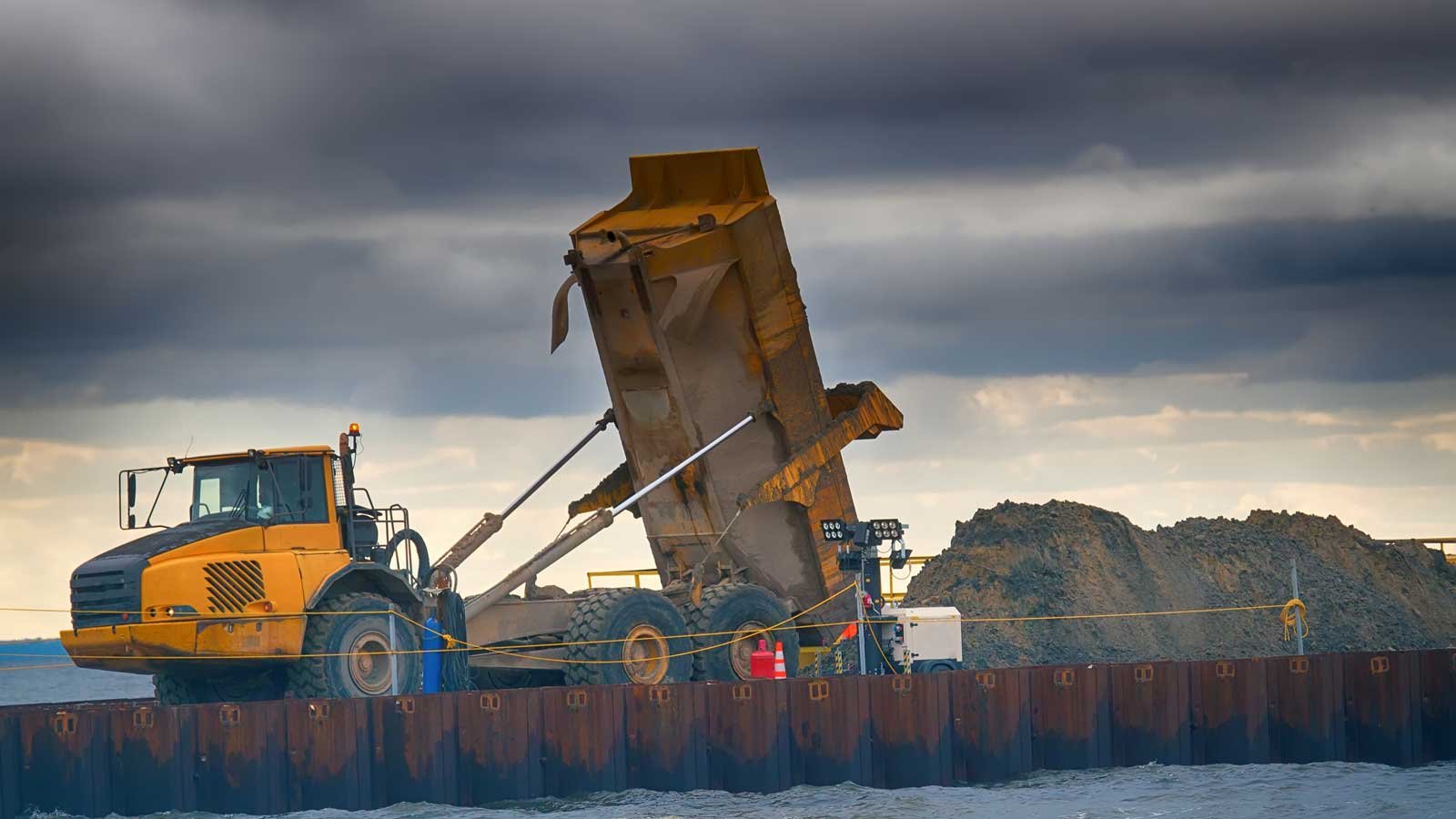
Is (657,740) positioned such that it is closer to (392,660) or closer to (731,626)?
(392,660)

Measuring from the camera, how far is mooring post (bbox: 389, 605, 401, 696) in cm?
2006

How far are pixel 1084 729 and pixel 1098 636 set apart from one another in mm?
14447

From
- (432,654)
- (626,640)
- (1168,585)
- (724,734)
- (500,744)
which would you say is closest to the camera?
(500,744)

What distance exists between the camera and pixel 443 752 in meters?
19.3

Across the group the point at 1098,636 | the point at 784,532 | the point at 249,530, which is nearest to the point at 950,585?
the point at 1098,636

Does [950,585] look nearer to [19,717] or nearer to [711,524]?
[711,524]

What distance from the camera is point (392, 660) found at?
20.1 m

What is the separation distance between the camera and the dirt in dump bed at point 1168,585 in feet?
115

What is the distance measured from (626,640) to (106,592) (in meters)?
5.53

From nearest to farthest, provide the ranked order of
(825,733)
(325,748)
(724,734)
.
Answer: (325,748) → (724,734) → (825,733)

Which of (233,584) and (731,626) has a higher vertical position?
(233,584)

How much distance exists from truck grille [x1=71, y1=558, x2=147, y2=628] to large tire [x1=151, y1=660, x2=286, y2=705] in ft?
5.20

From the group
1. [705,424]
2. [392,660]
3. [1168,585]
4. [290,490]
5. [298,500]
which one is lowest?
[392,660]

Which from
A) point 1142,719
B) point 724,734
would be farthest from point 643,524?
point 1142,719
